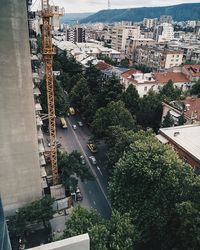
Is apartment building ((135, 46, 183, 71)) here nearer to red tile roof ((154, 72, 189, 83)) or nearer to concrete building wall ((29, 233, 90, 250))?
red tile roof ((154, 72, 189, 83))

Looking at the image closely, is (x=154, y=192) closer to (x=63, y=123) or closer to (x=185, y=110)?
(x=185, y=110)

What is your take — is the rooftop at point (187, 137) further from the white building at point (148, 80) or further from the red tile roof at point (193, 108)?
the white building at point (148, 80)

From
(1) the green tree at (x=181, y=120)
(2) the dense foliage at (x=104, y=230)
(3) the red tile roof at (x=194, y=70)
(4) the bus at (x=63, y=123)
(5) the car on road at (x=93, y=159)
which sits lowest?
(5) the car on road at (x=93, y=159)

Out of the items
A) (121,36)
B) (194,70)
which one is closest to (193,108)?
(194,70)

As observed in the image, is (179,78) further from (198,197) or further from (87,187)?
(198,197)

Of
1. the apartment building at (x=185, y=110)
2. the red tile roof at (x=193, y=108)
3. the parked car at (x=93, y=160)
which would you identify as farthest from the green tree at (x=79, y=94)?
the red tile roof at (x=193, y=108)

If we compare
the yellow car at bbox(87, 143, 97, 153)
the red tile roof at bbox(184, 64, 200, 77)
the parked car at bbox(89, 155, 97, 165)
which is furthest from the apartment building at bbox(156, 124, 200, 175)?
the red tile roof at bbox(184, 64, 200, 77)
